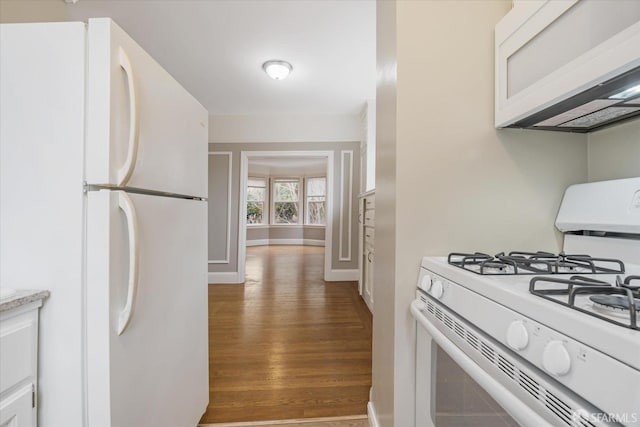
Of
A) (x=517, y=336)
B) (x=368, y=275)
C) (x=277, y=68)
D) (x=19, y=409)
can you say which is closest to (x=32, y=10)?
(x=277, y=68)

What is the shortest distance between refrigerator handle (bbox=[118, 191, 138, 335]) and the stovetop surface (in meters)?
0.93

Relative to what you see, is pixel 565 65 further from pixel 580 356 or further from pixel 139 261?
pixel 139 261

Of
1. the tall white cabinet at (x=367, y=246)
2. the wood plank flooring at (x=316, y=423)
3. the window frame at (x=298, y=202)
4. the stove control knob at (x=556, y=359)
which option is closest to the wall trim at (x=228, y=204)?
the tall white cabinet at (x=367, y=246)

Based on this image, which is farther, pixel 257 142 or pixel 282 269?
pixel 282 269

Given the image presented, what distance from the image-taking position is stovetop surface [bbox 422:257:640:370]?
0.39m

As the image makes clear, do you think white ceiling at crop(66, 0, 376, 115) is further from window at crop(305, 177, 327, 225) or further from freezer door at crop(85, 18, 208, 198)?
window at crop(305, 177, 327, 225)

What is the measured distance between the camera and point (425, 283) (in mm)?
986

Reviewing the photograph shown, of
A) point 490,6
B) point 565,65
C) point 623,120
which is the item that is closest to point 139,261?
point 565,65

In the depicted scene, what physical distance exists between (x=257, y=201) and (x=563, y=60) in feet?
29.4

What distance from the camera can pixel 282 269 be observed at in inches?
207

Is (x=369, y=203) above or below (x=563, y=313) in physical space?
above

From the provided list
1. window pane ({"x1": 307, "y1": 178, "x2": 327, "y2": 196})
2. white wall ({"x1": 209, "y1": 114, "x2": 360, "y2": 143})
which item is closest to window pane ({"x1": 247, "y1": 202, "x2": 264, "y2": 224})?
window pane ({"x1": 307, "y1": 178, "x2": 327, "y2": 196})

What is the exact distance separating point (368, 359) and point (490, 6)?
214cm

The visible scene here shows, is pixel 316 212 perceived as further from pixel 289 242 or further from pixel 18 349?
pixel 18 349
